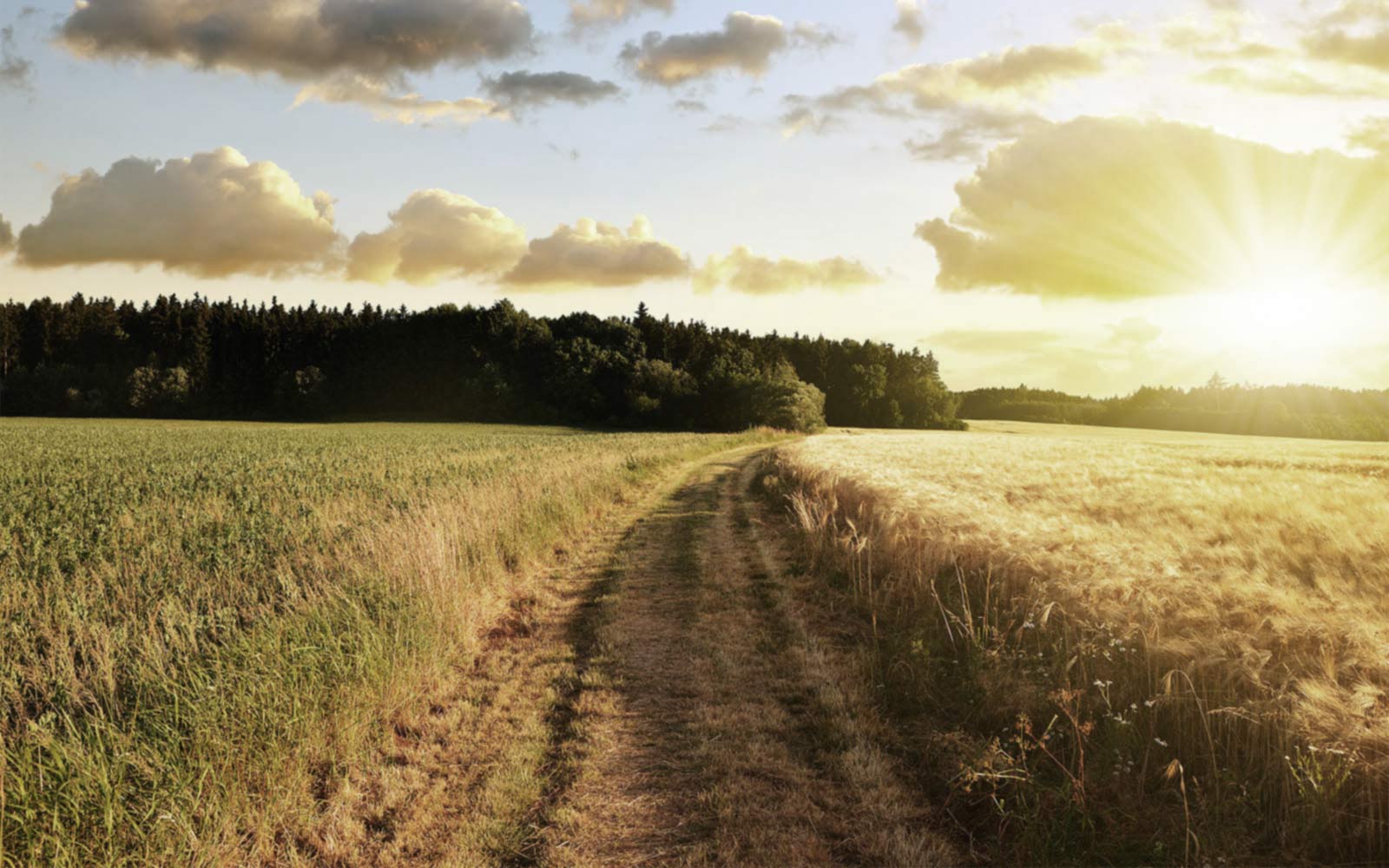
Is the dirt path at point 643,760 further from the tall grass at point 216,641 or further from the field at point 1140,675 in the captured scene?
the field at point 1140,675

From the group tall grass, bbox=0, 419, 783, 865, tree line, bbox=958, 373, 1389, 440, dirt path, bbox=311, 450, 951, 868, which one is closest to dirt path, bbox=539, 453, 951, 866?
dirt path, bbox=311, 450, 951, 868

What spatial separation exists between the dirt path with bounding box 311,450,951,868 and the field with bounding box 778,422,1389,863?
755mm

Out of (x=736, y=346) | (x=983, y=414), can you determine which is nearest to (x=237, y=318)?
(x=736, y=346)

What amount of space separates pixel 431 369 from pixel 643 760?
9419cm

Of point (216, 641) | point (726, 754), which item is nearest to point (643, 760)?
point (726, 754)

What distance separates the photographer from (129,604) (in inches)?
284

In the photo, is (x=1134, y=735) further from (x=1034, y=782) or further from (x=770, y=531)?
(x=770, y=531)

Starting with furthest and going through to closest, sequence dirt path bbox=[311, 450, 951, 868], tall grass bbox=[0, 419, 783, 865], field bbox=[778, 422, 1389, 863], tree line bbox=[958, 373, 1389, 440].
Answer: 1. tree line bbox=[958, 373, 1389, 440]
2. dirt path bbox=[311, 450, 951, 868]
3. field bbox=[778, 422, 1389, 863]
4. tall grass bbox=[0, 419, 783, 865]

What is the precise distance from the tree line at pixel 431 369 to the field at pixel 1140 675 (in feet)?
204

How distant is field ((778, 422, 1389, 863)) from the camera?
4.42m

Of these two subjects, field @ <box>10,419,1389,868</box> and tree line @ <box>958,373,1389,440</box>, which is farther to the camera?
tree line @ <box>958,373,1389,440</box>

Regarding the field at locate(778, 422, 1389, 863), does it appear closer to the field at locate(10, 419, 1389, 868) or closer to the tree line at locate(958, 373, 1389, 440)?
the field at locate(10, 419, 1389, 868)

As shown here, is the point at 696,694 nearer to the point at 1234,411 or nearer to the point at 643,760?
the point at 643,760

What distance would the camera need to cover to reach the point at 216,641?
635cm
